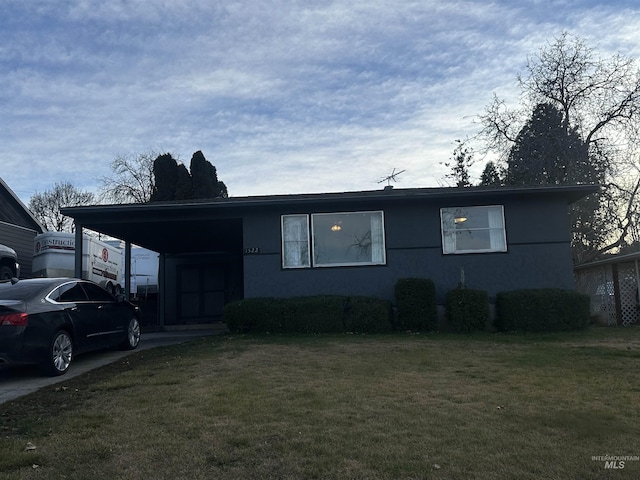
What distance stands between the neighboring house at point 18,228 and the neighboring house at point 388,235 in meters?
5.80

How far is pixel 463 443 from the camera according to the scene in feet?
14.2

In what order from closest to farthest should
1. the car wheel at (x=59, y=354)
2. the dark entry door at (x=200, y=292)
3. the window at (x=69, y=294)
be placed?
the car wheel at (x=59, y=354) → the window at (x=69, y=294) → the dark entry door at (x=200, y=292)

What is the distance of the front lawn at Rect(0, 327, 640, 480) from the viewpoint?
392cm

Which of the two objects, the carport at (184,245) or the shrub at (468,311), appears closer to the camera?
the shrub at (468,311)

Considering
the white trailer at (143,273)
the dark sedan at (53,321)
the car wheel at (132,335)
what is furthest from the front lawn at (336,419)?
the white trailer at (143,273)

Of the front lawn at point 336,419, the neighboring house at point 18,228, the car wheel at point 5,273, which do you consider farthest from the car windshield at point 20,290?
the neighboring house at point 18,228

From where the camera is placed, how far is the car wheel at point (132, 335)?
10.5m

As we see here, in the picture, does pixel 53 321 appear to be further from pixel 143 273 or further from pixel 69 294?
pixel 143 273

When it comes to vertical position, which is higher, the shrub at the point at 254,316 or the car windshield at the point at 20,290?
the car windshield at the point at 20,290

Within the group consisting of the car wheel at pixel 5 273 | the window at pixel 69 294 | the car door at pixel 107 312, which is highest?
the car wheel at pixel 5 273

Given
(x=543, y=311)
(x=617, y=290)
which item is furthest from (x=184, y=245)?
(x=617, y=290)

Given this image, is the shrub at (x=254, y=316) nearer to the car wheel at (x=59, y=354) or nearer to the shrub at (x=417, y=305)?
the shrub at (x=417, y=305)

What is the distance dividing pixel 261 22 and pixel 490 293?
8.09 metres

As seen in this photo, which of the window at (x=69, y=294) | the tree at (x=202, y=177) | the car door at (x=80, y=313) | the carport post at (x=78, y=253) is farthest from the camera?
the tree at (x=202, y=177)
